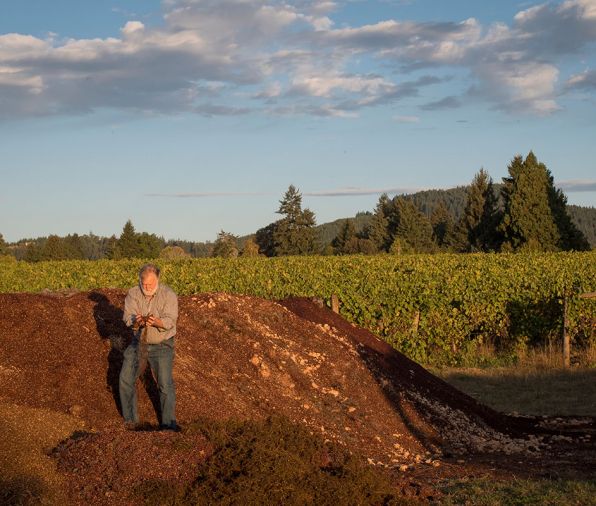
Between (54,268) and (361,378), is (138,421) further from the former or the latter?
(54,268)

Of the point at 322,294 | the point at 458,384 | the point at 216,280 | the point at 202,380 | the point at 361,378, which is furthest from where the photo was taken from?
the point at 216,280

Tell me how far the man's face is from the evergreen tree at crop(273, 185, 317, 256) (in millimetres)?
79738

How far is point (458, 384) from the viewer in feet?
53.6

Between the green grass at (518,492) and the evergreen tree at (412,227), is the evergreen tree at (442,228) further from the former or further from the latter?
the green grass at (518,492)

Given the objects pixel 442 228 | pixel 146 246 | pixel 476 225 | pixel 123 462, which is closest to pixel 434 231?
pixel 442 228

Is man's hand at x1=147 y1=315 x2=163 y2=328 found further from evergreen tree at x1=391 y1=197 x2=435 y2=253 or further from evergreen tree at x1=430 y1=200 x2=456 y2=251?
evergreen tree at x1=391 y1=197 x2=435 y2=253

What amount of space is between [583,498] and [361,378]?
4.87m

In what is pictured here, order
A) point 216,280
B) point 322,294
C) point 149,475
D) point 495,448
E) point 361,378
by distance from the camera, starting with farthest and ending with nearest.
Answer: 1. point 216,280
2. point 322,294
3. point 361,378
4. point 495,448
5. point 149,475

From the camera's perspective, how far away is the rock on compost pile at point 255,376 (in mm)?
8883

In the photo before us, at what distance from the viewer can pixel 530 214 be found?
193 ft

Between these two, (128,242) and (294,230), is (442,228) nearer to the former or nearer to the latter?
(294,230)

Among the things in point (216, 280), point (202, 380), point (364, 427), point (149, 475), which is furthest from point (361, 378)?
point (216, 280)

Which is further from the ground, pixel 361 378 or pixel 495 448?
pixel 361 378

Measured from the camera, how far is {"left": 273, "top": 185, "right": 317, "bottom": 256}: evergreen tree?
290ft
